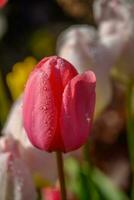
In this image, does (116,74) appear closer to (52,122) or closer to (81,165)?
(81,165)

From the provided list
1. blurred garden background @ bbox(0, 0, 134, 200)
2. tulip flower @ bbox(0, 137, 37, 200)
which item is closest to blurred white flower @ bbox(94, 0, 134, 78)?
blurred garden background @ bbox(0, 0, 134, 200)

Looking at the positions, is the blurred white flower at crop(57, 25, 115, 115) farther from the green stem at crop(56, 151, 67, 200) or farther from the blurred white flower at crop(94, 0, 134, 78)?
the green stem at crop(56, 151, 67, 200)

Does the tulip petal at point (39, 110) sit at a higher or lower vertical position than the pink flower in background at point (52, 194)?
higher

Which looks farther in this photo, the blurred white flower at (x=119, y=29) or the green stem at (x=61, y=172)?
the blurred white flower at (x=119, y=29)

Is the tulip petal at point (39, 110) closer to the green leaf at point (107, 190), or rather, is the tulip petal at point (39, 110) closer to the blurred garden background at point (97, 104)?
the blurred garden background at point (97, 104)

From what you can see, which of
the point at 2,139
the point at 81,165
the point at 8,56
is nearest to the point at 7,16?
the point at 8,56

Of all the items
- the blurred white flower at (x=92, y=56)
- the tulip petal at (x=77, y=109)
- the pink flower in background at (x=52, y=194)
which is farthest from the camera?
the blurred white flower at (x=92, y=56)

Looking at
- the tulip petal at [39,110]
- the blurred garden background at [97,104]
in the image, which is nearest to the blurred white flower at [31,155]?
the blurred garden background at [97,104]
